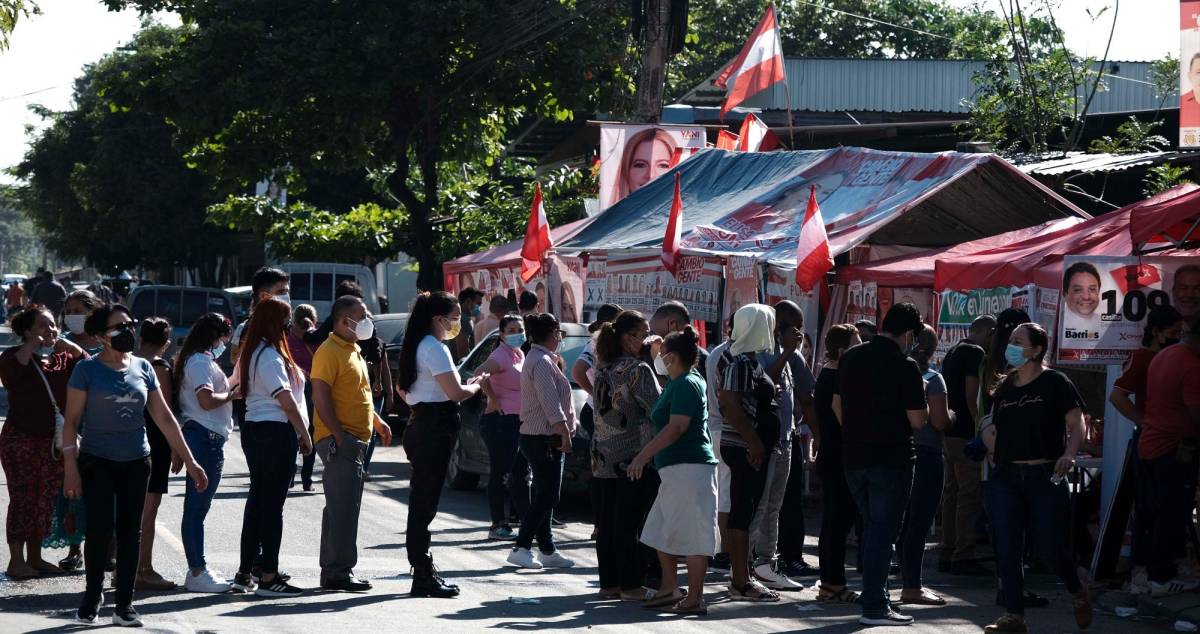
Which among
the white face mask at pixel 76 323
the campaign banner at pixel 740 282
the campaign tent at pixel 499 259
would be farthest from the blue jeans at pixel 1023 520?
the campaign tent at pixel 499 259

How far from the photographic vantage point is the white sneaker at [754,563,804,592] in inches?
375

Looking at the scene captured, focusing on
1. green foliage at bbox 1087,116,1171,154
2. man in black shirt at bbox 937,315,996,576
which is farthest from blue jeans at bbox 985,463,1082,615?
green foliage at bbox 1087,116,1171,154

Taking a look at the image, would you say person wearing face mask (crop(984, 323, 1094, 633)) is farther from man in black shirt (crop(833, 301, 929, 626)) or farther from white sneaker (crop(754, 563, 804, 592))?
white sneaker (crop(754, 563, 804, 592))

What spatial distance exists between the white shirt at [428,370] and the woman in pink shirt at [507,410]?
7.34ft

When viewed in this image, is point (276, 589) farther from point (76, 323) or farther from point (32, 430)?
point (76, 323)

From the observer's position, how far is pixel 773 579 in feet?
31.4

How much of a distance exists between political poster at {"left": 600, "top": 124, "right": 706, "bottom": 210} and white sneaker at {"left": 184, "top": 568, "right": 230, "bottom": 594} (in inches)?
494

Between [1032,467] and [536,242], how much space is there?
11.5 meters

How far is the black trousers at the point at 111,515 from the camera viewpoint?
25.1 ft

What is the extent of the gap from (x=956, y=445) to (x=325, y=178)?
36163mm

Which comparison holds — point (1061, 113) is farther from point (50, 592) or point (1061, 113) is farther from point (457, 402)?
point (50, 592)

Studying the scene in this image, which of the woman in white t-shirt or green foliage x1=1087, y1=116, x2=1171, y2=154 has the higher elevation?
green foliage x1=1087, y1=116, x2=1171, y2=154

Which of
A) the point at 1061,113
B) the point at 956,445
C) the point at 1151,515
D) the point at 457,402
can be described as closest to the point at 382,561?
the point at 457,402

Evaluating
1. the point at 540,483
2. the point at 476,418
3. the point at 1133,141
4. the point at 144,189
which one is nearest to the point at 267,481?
the point at 540,483
